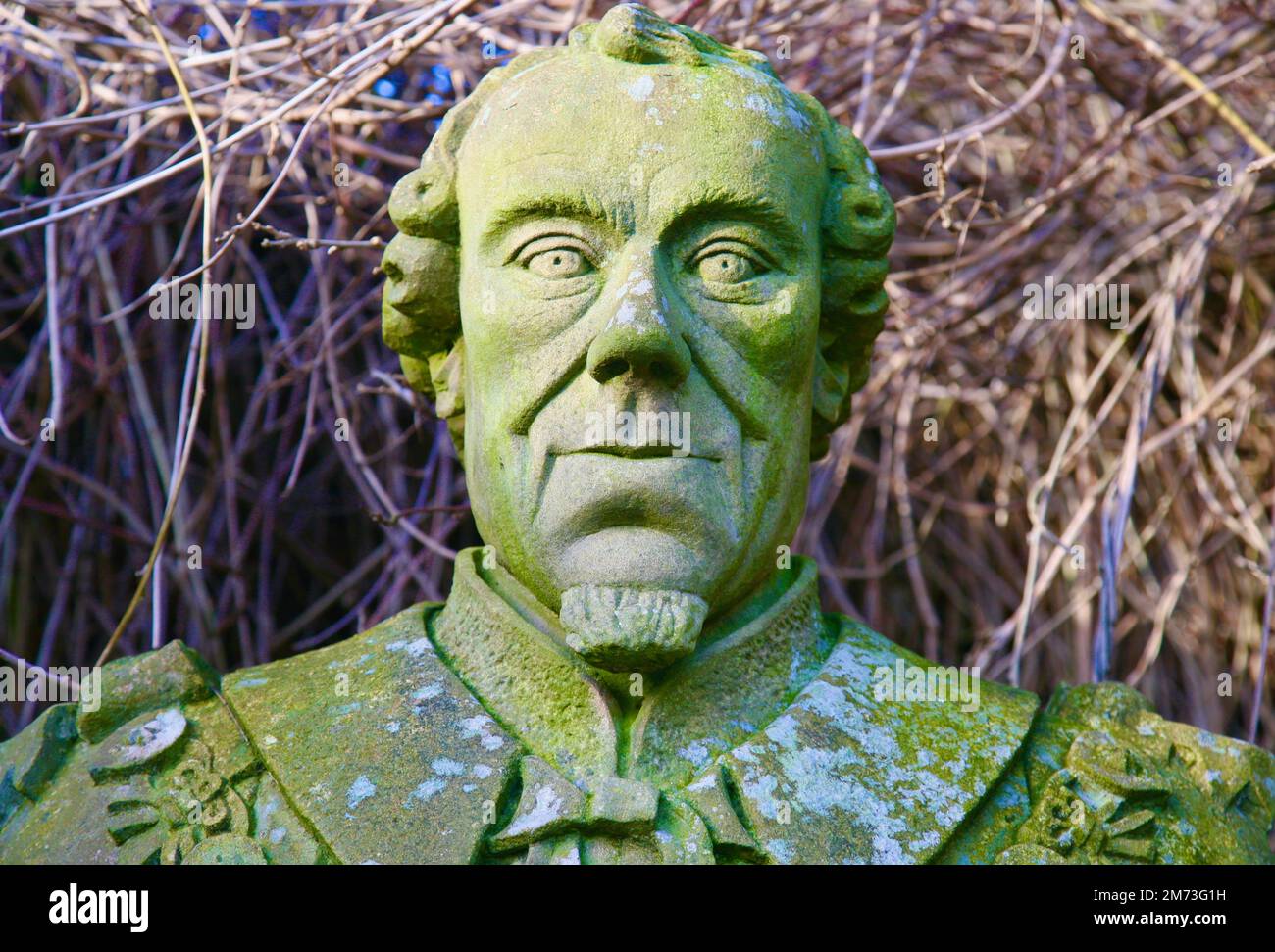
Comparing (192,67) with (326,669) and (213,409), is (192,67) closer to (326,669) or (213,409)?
(213,409)

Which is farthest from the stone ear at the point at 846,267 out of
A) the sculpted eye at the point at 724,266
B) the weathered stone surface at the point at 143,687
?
the weathered stone surface at the point at 143,687

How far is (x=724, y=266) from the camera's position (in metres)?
2.60

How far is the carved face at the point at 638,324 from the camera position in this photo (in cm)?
250

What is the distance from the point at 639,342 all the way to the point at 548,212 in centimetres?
26

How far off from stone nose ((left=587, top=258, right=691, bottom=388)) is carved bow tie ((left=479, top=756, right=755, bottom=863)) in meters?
0.53

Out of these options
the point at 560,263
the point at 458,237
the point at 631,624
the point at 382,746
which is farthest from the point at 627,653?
the point at 458,237

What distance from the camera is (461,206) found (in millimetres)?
2725

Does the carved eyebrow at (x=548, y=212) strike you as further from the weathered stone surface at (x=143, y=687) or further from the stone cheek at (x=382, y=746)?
the weathered stone surface at (x=143, y=687)

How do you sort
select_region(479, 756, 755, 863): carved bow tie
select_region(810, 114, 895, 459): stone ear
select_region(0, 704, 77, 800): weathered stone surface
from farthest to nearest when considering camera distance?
select_region(810, 114, 895, 459): stone ear < select_region(0, 704, 77, 800): weathered stone surface < select_region(479, 756, 755, 863): carved bow tie

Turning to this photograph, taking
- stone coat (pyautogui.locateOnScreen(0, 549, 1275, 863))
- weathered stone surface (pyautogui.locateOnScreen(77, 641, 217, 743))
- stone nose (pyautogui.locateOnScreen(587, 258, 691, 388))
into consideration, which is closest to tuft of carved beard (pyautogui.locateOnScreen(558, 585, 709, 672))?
stone coat (pyautogui.locateOnScreen(0, 549, 1275, 863))

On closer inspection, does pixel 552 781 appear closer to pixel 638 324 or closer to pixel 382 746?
pixel 382 746

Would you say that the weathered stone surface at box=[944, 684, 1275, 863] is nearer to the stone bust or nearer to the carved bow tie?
the stone bust

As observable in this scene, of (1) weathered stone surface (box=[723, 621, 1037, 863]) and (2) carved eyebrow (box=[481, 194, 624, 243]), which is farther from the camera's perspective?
(2) carved eyebrow (box=[481, 194, 624, 243])

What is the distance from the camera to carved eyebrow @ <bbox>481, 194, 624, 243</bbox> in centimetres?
256
